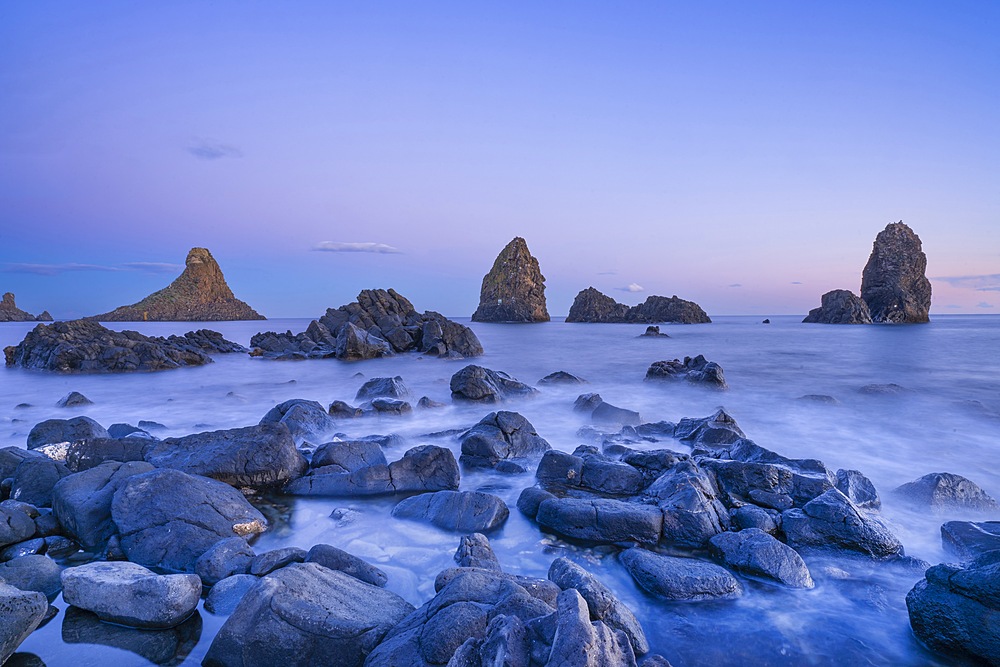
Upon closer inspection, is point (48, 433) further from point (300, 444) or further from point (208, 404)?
point (208, 404)

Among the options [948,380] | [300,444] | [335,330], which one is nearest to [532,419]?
[300,444]

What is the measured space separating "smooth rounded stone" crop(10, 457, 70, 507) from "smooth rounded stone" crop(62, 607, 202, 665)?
264 centimetres

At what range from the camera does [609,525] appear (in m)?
5.23

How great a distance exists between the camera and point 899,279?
81938 millimetres

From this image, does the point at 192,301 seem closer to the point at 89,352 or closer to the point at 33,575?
the point at 89,352

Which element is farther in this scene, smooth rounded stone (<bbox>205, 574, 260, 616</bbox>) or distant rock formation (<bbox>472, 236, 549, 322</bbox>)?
distant rock formation (<bbox>472, 236, 549, 322</bbox>)

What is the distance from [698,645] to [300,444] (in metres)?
6.95

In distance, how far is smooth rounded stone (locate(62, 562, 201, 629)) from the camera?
3672 mm

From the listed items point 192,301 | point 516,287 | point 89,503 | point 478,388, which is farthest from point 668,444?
point 192,301

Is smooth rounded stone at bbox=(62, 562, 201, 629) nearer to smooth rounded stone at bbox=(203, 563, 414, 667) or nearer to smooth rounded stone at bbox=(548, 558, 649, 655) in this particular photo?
smooth rounded stone at bbox=(203, 563, 414, 667)

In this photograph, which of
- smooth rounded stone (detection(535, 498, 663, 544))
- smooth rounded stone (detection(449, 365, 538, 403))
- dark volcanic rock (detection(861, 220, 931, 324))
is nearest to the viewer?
smooth rounded stone (detection(535, 498, 663, 544))

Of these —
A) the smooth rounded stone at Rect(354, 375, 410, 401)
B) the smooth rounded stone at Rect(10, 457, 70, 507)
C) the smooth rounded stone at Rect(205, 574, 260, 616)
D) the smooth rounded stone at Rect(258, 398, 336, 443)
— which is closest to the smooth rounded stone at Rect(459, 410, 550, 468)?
the smooth rounded stone at Rect(258, 398, 336, 443)

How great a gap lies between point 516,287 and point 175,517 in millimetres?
97821

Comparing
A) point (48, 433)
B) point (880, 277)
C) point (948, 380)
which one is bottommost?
point (948, 380)
